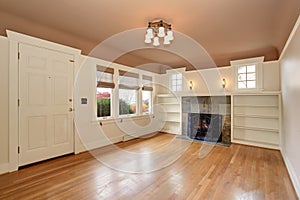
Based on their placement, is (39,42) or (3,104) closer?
(3,104)

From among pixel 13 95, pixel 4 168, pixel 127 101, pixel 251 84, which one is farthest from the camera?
pixel 127 101

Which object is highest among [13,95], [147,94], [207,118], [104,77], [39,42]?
[39,42]

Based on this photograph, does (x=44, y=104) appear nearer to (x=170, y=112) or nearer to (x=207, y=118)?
(x=170, y=112)

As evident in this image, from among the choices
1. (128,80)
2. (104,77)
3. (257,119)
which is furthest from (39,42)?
(257,119)

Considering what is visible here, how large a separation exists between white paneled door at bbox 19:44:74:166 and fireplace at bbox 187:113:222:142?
354cm

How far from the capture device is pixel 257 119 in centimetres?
457

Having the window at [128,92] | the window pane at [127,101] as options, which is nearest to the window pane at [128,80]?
the window at [128,92]

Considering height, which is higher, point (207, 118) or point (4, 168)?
point (207, 118)

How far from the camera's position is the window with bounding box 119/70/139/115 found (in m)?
4.87

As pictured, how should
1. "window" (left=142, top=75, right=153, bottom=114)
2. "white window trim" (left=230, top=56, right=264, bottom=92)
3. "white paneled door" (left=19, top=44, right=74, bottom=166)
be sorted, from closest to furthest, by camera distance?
1. "white paneled door" (left=19, top=44, right=74, bottom=166)
2. "white window trim" (left=230, top=56, right=264, bottom=92)
3. "window" (left=142, top=75, right=153, bottom=114)

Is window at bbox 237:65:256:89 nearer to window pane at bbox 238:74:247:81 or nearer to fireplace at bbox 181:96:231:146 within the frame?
window pane at bbox 238:74:247:81

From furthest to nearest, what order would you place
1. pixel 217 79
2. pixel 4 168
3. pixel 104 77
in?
pixel 217 79
pixel 104 77
pixel 4 168

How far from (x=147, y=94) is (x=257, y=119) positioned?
11.1ft

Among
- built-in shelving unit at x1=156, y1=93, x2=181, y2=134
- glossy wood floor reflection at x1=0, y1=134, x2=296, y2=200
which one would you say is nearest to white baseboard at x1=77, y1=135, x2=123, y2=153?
glossy wood floor reflection at x1=0, y1=134, x2=296, y2=200
